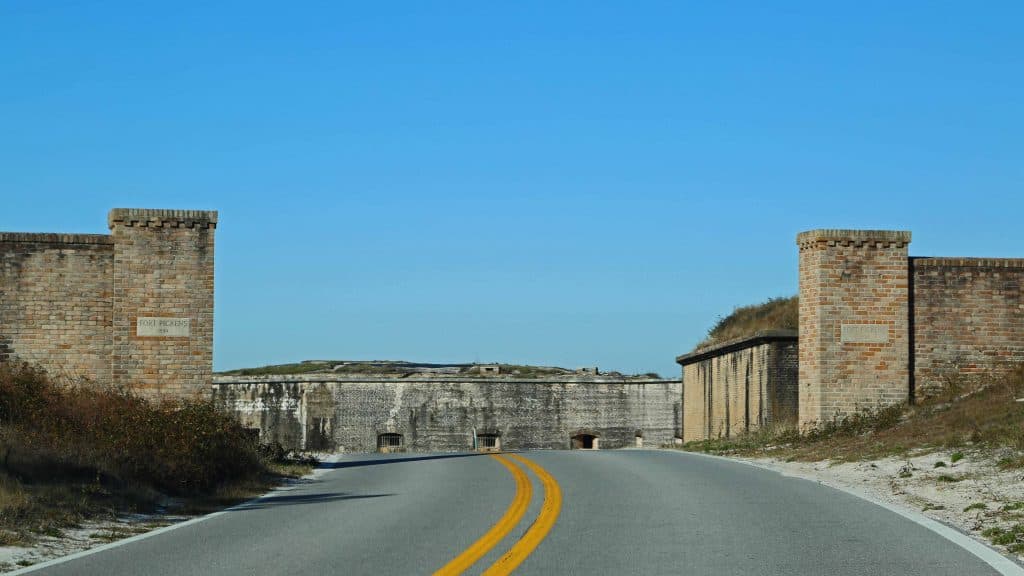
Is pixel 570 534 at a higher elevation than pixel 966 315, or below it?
below

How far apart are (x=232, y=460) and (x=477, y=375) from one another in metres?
31.5

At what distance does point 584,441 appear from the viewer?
50.1m

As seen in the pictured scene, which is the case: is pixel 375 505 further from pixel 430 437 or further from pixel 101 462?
pixel 430 437

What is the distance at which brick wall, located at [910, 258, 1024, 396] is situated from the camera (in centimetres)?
2802

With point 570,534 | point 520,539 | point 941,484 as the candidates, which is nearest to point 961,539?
point 570,534

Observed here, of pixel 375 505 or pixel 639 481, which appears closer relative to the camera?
pixel 375 505

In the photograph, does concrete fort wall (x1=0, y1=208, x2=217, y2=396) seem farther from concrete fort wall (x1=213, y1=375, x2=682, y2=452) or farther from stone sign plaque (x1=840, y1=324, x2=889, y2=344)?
concrete fort wall (x1=213, y1=375, x2=682, y2=452)


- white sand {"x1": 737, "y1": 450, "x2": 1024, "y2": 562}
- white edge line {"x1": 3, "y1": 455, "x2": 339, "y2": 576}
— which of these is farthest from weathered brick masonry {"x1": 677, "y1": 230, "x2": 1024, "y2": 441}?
white edge line {"x1": 3, "y1": 455, "x2": 339, "y2": 576}

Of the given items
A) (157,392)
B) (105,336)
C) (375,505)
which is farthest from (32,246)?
(375,505)

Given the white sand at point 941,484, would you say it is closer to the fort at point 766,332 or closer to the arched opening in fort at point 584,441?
the fort at point 766,332

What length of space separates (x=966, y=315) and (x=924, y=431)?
6498mm

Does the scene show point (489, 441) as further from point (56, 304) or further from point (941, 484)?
point (941, 484)

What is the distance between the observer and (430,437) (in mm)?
48719

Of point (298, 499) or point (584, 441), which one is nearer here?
point (298, 499)
